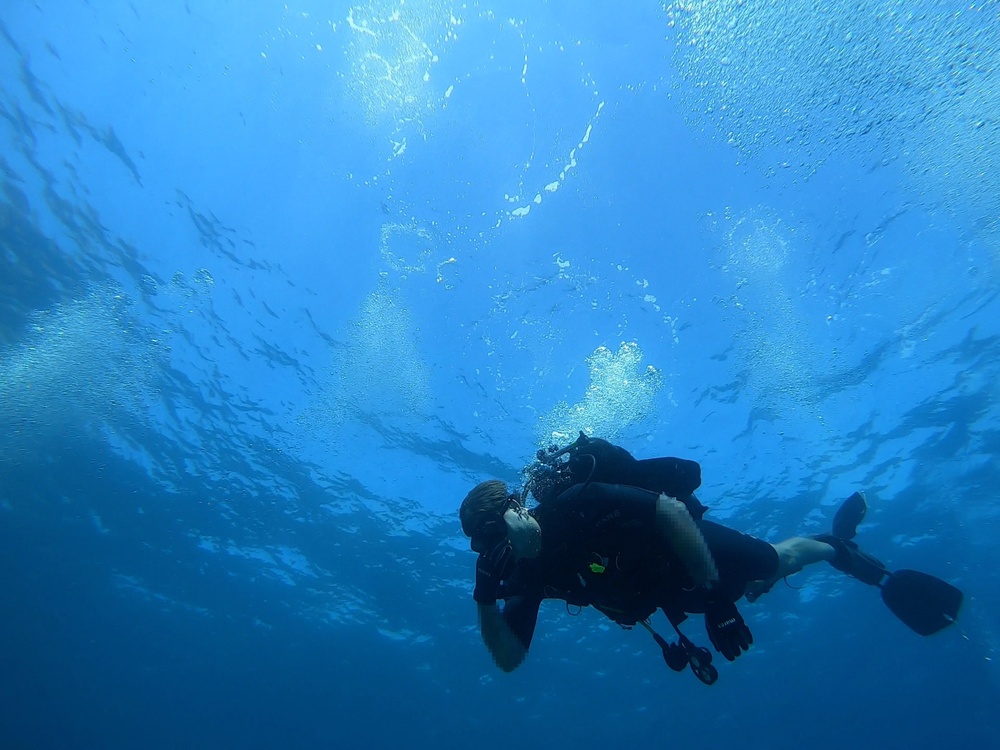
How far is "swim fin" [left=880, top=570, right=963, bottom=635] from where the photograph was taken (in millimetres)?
5383

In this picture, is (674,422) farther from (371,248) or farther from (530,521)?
(530,521)

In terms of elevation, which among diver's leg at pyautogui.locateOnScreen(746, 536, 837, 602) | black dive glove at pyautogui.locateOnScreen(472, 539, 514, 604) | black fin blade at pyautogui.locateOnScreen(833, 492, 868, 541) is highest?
black fin blade at pyautogui.locateOnScreen(833, 492, 868, 541)

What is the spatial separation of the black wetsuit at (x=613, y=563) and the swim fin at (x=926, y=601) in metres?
2.16

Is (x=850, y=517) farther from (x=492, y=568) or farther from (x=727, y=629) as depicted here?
(x=492, y=568)

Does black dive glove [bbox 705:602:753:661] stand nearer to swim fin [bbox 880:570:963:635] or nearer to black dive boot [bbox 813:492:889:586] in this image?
black dive boot [bbox 813:492:889:586]

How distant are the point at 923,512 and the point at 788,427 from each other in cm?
990

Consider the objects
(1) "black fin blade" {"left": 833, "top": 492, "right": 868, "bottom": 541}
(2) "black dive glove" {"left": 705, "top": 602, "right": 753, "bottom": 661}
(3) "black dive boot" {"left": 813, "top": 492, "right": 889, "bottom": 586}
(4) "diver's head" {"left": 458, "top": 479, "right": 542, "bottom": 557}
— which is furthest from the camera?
(1) "black fin blade" {"left": 833, "top": 492, "right": 868, "bottom": 541}

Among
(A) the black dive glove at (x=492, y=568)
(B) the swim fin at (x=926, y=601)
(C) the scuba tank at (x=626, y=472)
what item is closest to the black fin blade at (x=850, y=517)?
(B) the swim fin at (x=926, y=601)

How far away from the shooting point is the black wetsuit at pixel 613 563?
3839 mm

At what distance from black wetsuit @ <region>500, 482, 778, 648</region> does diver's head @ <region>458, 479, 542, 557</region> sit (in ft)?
0.85

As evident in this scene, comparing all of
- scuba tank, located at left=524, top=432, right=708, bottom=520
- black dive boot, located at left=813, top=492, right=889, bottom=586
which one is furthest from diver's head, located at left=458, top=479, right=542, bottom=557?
black dive boot, located at left=813, top=492, right=889, bottom=586

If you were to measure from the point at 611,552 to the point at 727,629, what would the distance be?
95cm

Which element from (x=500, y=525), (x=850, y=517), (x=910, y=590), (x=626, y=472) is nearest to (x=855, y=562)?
(x=910, y=590)

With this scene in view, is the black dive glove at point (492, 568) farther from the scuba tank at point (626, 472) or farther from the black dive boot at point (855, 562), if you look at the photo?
the black dive boot at point (855, 562)
